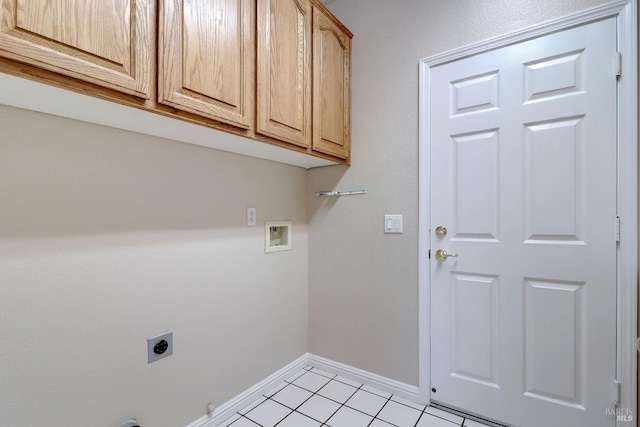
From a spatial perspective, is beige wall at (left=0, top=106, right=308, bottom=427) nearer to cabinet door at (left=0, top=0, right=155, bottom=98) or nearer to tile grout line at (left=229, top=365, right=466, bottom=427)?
tile grout line at (left=229, top=365, right=466, bottom=427)

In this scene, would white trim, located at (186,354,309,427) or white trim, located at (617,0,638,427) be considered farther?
white trim, located at (186,354,309,427)

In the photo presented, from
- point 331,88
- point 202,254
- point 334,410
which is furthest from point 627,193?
point 202,254

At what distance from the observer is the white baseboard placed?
1.54 metres

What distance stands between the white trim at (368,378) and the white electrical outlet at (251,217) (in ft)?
3.71

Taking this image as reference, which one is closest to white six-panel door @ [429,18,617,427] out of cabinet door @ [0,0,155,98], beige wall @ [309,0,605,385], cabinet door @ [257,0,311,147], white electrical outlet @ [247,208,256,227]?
beige wall @ [309,0,605,385]

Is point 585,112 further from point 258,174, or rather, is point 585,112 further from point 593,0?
point 258,174

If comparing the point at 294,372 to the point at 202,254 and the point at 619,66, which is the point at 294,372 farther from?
the point at 619,66

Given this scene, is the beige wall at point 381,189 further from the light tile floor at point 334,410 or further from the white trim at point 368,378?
the light tile floor at point 334,410

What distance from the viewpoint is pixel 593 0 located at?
4.23 ft

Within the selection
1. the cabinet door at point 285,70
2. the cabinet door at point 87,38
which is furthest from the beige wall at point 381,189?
the cabinet door at point 87,38

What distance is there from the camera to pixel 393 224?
180 centimetres

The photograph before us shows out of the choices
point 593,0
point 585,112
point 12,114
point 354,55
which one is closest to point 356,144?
point 354,55

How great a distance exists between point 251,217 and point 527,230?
1487 mm

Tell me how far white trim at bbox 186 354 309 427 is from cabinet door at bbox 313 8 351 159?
148 cm
